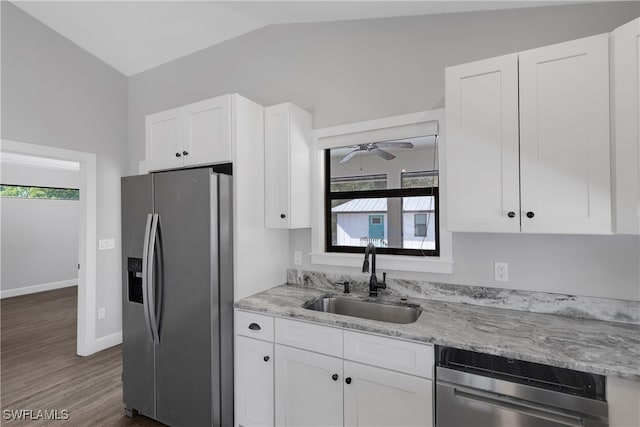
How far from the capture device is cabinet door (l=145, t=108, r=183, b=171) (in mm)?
2375

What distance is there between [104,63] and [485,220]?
13.6 feet

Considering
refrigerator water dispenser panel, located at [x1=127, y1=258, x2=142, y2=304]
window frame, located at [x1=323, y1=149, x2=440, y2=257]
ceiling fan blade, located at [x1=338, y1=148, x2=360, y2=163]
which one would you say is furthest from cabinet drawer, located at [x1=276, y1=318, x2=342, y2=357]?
ceiling fan blade, located at [x1=338, y1=148, x2=360, y2=163]

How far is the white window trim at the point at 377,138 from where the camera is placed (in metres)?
2.07

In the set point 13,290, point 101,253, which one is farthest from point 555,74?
point 13,290

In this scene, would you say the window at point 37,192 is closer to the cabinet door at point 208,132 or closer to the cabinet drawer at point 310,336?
the cabinet door at point 208,132

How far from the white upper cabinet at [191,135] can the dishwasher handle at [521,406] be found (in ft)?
6.06

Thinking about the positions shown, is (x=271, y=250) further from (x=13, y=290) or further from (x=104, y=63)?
(x=13, y=290)

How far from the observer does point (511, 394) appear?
1.34 m

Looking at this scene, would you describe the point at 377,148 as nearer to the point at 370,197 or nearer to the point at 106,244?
the point at 370,197

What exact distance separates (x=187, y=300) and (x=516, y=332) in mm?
1860

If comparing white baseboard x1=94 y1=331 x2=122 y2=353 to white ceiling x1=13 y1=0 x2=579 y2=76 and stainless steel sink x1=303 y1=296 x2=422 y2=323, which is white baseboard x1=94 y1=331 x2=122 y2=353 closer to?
stainless steel sink x1=303 y1=296 x2=422 y2=323

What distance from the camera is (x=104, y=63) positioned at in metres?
3.56

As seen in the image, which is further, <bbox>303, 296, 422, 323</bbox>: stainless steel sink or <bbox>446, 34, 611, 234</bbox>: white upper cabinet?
<bbox>303, 296, 422, 323</bbox>: stainless steel sink

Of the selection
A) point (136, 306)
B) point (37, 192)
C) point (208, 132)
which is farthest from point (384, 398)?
point (37, 192)
